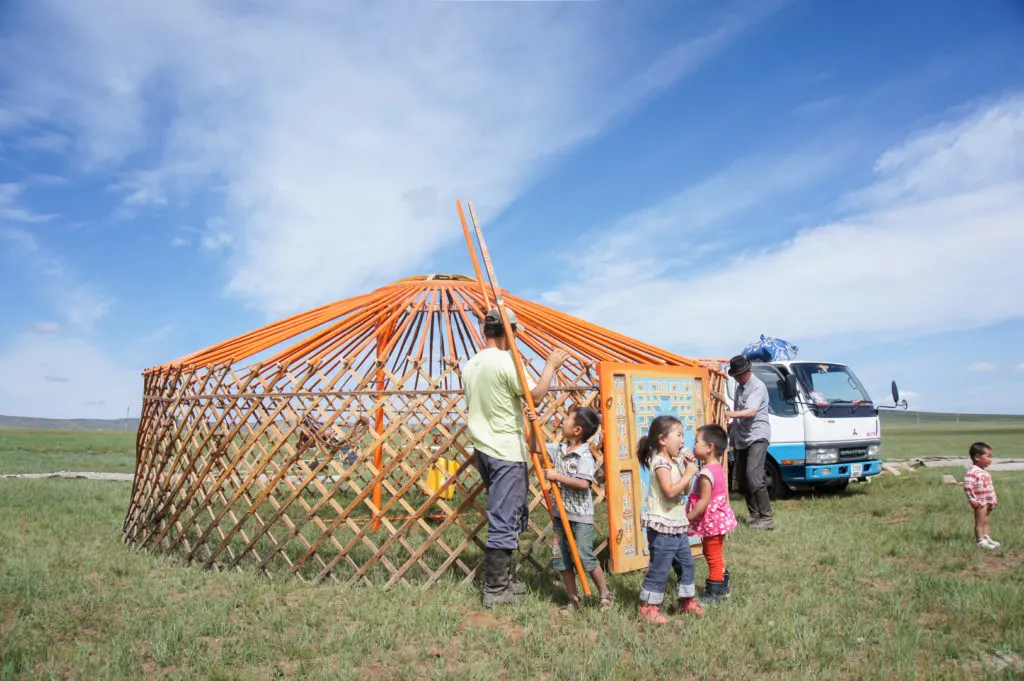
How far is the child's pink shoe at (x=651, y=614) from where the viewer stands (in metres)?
2.88

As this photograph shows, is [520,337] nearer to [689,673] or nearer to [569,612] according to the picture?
[569,612]

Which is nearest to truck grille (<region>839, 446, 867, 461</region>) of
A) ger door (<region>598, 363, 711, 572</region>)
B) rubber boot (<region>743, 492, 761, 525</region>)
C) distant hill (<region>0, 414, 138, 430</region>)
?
rubber boot (<region>743, 492, 761, 525</region>)

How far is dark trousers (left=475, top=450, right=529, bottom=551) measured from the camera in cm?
307

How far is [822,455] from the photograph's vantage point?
639 cm

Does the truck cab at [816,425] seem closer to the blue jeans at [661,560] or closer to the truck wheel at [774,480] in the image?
the truck wheel at [774,480]

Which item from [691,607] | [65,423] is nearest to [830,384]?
[691,607]

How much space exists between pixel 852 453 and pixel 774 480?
Result: 2.48ft

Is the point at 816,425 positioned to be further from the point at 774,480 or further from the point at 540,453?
the point at 540,453

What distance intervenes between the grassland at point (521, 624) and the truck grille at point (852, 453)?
2.17m

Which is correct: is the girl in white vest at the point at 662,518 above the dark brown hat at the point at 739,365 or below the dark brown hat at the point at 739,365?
below

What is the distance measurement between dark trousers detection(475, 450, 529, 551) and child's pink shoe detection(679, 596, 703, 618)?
0.75 m

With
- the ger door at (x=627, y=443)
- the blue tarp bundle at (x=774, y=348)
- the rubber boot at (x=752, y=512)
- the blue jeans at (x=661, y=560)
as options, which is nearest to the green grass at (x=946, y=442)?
the blue tarp bundle at (x=774, y=348)

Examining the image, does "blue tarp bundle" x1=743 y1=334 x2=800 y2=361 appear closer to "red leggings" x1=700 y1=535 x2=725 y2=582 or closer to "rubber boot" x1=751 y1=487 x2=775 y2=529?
"rubber boot" x1=751 y1=487 x2=775 y2=529

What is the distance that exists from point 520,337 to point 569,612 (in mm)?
1897
